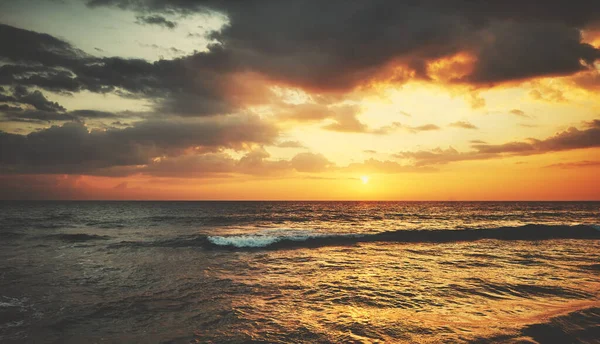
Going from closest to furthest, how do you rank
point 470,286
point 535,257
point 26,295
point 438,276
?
point 26,295, point 470,286, point 438,276, point 535,257

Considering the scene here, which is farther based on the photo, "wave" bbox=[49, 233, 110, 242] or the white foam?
"wave" bbox=[49, 233, 110, 242]

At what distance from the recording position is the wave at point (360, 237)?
27062 millimetres

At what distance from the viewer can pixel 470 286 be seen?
42.0 feet

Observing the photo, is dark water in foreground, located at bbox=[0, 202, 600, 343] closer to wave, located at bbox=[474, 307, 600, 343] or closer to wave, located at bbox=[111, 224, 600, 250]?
wave, located at bbox=[474, 307, 600, 343]

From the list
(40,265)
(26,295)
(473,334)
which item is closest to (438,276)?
(473,334)

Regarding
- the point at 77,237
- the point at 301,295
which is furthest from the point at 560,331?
the point at 77,237

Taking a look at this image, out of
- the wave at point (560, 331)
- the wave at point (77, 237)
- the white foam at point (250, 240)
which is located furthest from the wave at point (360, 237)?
the wave at point (560, 331)

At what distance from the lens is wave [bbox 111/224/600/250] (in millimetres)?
27062

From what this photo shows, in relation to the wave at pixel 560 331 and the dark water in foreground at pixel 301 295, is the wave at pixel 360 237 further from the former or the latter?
the wave at pixel 560 331

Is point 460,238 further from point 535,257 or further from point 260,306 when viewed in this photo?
point 260,306

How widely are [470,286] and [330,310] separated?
6943mm

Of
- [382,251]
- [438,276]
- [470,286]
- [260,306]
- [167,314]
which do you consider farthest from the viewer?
[382,251]

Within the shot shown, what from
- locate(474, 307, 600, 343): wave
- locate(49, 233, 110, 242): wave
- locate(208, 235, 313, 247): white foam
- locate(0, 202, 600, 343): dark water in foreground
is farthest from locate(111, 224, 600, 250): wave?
locate(474, 307, 600, 343): wave

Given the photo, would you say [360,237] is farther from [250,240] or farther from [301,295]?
[301,295]
